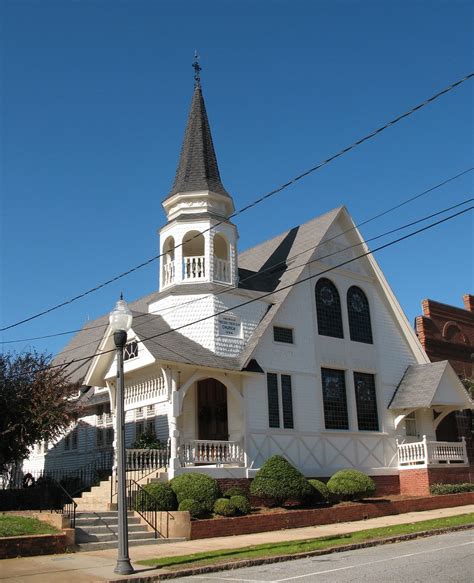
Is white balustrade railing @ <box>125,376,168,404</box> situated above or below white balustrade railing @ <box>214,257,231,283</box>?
below

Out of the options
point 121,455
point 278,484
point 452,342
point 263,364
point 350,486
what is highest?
point 452,342

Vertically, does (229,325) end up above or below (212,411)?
above

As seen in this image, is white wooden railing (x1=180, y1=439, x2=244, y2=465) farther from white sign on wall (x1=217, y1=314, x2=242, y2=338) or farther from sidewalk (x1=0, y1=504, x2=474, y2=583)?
sidewalk (x1=0, y1=504, x2=474, y2=583)

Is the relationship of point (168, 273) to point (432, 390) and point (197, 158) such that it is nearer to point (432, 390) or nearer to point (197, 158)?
point (197, 158)

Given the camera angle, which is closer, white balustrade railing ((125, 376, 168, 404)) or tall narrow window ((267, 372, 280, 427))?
white balustrade railing ((125, 376, 168, 404))

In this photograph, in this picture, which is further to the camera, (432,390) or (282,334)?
(432,390)

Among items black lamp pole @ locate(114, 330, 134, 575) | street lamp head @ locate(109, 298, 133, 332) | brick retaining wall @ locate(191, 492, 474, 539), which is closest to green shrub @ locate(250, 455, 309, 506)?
brick retaining wall @ locate(191, 492, 474, 539)

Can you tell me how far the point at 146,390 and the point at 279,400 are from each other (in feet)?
15.9

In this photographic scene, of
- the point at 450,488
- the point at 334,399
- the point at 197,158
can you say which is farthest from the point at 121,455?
the point at 197,158

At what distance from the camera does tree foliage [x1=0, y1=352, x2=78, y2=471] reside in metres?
22.4

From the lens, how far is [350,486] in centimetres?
2273

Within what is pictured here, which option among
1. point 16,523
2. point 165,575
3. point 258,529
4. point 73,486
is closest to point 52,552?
point 16,523

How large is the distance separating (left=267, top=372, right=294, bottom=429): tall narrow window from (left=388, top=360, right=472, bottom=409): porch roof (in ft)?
18.6

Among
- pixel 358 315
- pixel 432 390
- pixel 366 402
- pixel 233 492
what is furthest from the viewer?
pixel 358 315
